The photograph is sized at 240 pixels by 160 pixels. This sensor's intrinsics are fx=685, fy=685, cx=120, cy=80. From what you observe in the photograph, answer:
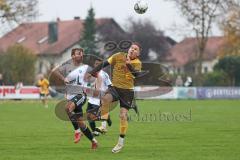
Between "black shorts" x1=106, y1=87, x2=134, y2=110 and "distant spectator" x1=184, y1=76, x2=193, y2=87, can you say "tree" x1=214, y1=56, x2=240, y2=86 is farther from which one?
"black shorts" x1=106, y1=87, x2=134, y2=110

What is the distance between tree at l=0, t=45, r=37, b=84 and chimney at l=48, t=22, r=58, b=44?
29.8 metres

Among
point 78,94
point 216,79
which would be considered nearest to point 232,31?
point 216,79

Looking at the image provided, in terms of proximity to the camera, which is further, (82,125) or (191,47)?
(191,47)

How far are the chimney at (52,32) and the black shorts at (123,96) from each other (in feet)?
296

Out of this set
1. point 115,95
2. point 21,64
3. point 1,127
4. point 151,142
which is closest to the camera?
point 115,95

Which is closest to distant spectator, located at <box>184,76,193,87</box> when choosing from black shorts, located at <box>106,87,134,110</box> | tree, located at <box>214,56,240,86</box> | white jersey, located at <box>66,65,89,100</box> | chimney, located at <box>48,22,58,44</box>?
tree, located at <box>214,56,240,86</box>

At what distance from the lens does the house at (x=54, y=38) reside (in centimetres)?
9881

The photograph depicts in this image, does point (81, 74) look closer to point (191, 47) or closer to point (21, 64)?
point (21, 64)

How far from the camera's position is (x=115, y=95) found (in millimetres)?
16391

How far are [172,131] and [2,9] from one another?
47590 mm

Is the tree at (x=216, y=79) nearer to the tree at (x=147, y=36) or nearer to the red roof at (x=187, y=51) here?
the tree at (x=147, y=36)

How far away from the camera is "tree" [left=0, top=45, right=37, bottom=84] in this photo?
2793 inches

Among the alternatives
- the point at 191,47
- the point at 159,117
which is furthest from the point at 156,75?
the point at 191,47

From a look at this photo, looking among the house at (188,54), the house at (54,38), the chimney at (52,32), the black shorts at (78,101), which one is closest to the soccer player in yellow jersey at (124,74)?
the black shorts at (78,101)
